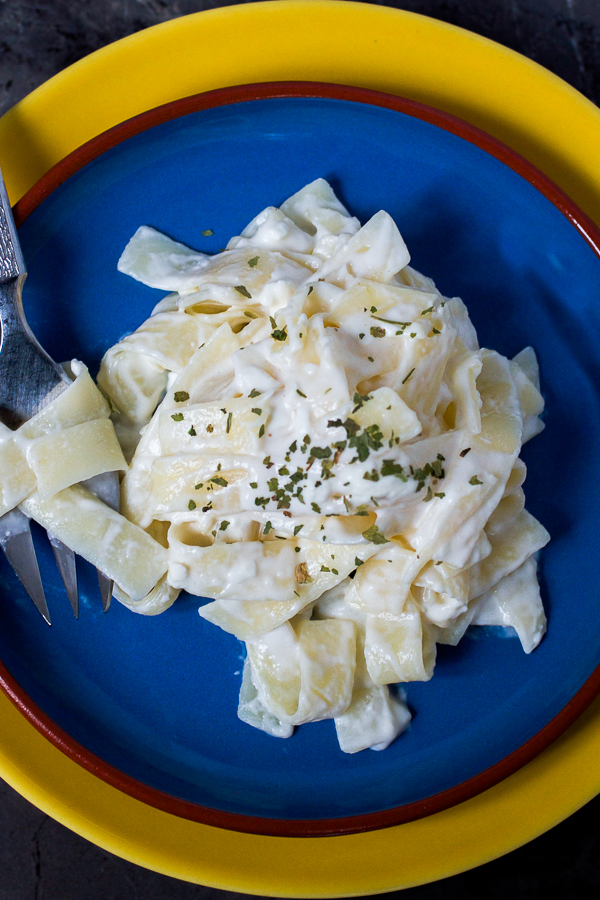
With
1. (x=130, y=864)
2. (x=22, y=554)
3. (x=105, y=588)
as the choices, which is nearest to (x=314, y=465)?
(x=105, y=588)

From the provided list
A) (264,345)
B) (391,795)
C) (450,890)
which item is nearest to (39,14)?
Answer: (264,345)

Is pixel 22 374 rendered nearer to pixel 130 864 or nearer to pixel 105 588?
pixel 105 588

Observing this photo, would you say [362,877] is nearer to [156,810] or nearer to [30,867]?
[156,810]

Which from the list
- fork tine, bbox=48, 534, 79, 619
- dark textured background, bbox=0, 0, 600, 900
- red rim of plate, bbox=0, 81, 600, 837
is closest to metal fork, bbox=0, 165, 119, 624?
fork tine, bbox=48, 534, 79, 619

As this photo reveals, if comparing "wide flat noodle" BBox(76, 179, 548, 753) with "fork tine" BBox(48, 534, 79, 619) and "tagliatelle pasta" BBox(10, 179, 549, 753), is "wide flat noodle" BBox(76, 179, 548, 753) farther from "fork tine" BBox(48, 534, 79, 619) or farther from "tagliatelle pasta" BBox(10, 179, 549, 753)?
"fork tine" BBox(48, 534, 79, 619)

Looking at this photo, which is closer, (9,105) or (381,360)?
(381,360)

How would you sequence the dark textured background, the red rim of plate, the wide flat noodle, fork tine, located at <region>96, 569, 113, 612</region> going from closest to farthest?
the wide flat noodle, the red rim of plate, fork tine, located at <region>96, 569, 113, 612</region>, the dark textured background
